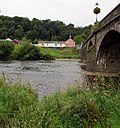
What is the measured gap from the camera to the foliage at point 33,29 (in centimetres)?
17075

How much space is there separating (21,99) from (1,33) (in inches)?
6337

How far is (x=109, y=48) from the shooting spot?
4409cm

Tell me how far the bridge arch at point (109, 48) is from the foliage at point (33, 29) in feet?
405

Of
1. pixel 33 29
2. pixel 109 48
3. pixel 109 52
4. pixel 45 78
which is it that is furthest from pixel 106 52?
pixel 33 29

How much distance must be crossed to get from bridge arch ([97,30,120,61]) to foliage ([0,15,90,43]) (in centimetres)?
12355

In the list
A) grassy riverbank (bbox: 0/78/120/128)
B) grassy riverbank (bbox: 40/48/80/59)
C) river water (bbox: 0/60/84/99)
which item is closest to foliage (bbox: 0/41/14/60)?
grassy riverbank (bbox: 40/48/80/59)

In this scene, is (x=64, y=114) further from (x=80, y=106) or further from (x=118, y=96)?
(x=118, y=96)

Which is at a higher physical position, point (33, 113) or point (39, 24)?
point (39, 24)

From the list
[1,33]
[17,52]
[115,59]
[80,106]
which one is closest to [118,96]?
[80,106]

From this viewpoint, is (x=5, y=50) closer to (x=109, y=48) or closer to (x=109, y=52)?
(x=109, y=52)

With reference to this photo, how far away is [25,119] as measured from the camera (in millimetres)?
9719

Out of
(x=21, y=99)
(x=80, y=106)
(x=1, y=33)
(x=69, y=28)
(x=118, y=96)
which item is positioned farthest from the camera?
(x=69, y=28)

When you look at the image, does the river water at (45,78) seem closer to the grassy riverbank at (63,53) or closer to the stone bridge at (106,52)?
the stone bridge at (106,52)

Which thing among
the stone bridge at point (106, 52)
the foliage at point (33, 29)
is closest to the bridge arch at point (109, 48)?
the stone bridge at point (106, 52)
